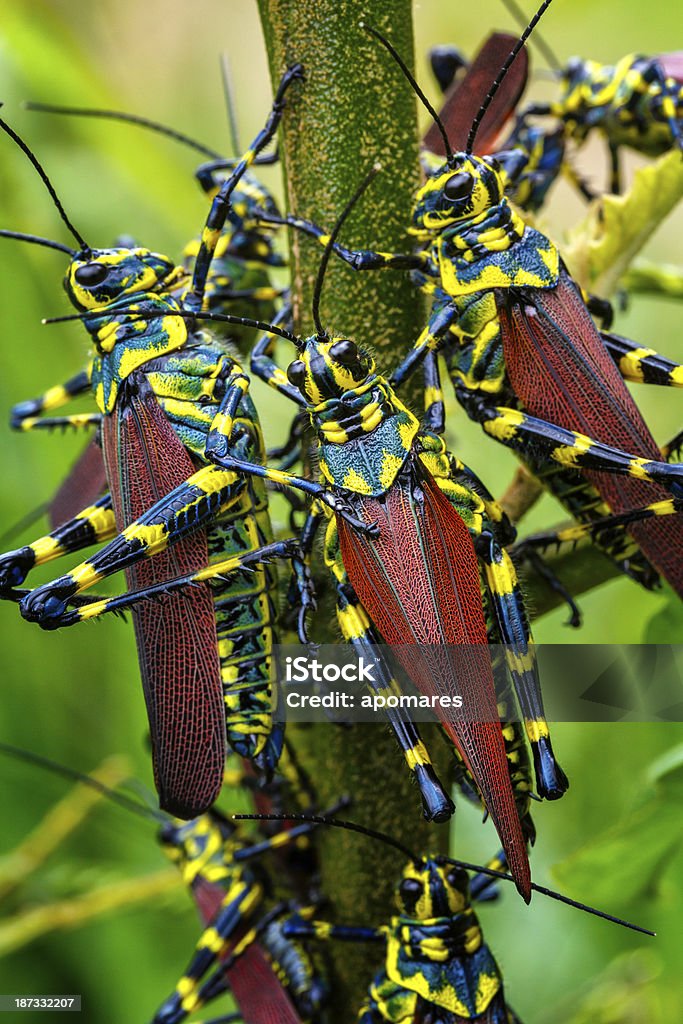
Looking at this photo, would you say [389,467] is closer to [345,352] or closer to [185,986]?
[345,352]

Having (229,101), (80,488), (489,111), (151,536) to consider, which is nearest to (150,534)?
(151,536)

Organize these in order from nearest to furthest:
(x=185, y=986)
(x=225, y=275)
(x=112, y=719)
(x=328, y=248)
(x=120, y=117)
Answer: (x=328, y=248) → (x=185, y=986) → (x=120, y=117) → (x=225, y=275) → (x=112, y=719)

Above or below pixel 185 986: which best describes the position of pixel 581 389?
above

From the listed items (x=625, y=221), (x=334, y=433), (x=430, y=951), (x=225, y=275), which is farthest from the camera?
(x=225, y=275)

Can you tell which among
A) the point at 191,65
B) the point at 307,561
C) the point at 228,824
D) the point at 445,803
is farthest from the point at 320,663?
the point at 191,65

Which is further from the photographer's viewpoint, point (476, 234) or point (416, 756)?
point (476, 234)

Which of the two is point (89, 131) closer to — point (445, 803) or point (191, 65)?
point (191, 65)

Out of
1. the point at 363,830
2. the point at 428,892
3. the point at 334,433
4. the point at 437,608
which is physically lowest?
the point at 428,892

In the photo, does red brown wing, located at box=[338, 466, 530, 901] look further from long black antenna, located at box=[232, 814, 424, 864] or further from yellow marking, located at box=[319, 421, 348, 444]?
long black antenna, located at box=[232, 814, 424, 864]
